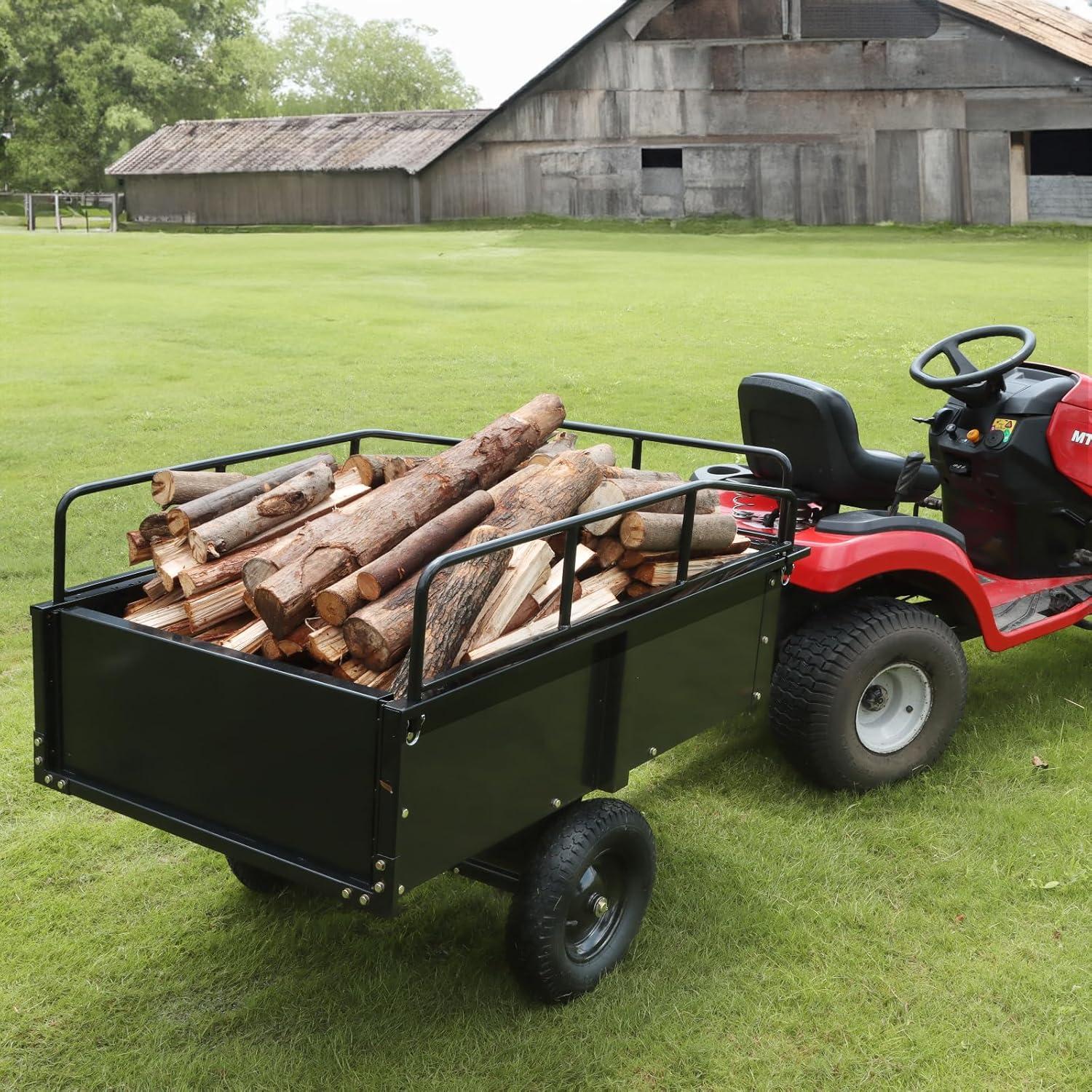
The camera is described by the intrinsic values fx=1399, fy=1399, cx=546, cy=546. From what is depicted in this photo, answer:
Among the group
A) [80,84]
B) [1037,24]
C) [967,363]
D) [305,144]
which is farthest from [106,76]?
[967,363]

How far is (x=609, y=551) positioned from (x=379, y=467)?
860 mm

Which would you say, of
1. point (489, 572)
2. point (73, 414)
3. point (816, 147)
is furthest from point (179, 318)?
point (816, 147)

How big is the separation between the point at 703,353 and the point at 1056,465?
9797mm

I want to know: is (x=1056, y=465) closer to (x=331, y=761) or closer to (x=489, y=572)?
(x=489, y=572)

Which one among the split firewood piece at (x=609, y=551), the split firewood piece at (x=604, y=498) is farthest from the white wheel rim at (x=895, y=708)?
the split firewood piece at (x=609, y=551)

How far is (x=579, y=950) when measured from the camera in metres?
3.62

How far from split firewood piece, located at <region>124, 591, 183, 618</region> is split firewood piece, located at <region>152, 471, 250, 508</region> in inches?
12.5

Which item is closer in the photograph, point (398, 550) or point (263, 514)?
point (398, 550)

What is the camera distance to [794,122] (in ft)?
106

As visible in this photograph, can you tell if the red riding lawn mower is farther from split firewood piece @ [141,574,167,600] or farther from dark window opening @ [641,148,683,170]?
dark window opening @ [641,148,683,170]

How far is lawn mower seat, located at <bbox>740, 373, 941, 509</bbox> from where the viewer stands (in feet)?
15.9

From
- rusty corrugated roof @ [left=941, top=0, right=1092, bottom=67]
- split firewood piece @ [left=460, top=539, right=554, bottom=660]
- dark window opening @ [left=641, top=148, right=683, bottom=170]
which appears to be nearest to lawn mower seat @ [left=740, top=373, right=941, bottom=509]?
split firewood piece @ [left=460, top=539, right=554, bottom=660]

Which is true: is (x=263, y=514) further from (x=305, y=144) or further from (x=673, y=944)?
(x=305, y=144)

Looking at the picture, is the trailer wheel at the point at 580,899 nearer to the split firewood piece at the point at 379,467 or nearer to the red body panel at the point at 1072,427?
the split firewood piece at the point at 379,467
